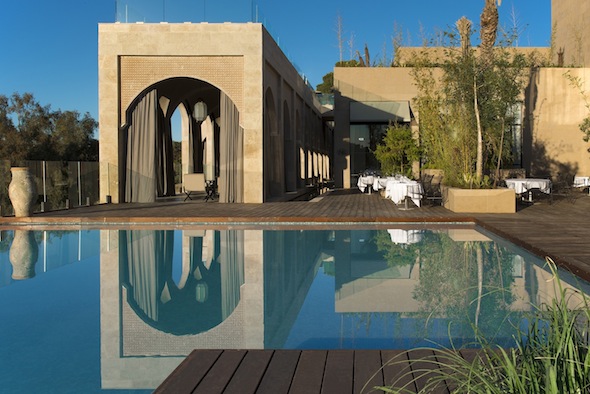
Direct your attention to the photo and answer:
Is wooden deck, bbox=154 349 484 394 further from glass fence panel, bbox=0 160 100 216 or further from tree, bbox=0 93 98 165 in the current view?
tree, bbox=0 93 98 165

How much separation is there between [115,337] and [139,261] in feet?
10.9

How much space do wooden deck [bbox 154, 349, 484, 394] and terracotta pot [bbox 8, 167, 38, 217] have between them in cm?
979

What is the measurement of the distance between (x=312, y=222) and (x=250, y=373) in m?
8.00

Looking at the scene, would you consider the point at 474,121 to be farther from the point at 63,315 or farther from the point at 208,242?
the point at 63,315

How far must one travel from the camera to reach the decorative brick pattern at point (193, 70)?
609 inches

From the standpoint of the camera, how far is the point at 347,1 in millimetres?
36031

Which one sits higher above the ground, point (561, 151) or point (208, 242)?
point (561, 151)

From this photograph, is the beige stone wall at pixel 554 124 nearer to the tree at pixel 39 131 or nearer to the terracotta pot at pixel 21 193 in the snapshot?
the terracotta pot at pixel 21 193

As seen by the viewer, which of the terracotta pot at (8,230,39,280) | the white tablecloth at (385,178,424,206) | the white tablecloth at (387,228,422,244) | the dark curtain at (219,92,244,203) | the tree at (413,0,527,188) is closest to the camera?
the terracotta pot at (8,230,39,280)

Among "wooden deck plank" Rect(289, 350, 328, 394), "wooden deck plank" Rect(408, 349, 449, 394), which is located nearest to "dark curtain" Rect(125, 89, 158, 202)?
"wooden deck plank" Rect(289, 350, 328, 394)

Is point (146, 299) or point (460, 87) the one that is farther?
point (460, 87)

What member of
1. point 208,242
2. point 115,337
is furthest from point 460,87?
point 115,337

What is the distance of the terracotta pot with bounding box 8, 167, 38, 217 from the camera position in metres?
11.8

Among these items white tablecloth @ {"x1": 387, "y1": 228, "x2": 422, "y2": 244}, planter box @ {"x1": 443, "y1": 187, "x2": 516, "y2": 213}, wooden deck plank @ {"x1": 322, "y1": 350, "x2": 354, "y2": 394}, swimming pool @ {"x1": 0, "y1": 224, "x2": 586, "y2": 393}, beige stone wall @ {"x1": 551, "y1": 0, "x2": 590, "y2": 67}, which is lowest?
swimming pool @ {"x1": 0, "y1": 224, "x2": 586, "y2": 393}
